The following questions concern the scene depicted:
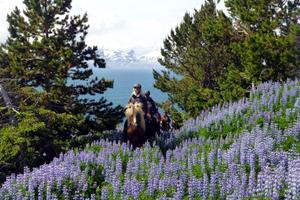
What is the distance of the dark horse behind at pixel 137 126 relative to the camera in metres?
17.2

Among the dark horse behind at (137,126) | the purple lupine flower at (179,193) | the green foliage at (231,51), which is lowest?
the purple lupine flower at (179,193)

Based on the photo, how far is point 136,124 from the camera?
17.3 metres

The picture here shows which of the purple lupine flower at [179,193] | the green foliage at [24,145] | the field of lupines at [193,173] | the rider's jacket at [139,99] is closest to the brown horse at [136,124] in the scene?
the rider's jacket at [139,99]

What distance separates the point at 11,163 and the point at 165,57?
24.7 meters

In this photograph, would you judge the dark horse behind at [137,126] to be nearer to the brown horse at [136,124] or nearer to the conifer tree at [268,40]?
the brown horse at [136,124]

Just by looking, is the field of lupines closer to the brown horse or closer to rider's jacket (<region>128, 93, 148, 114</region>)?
the brown horse

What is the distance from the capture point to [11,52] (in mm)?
27719

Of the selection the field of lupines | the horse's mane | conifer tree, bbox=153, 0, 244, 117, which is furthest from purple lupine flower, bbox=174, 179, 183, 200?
conifer tree, bbox=153, 0, 244, 117

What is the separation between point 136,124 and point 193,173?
6.25m

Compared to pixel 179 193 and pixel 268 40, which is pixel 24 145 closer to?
pixel 179 193

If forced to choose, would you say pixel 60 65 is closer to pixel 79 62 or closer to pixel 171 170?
pixel 79 62

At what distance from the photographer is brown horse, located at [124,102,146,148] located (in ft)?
56.4

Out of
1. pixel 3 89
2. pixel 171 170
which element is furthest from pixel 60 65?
pixel 171 170

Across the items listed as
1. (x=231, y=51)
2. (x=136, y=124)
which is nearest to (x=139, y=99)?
(x=136, y=124)
